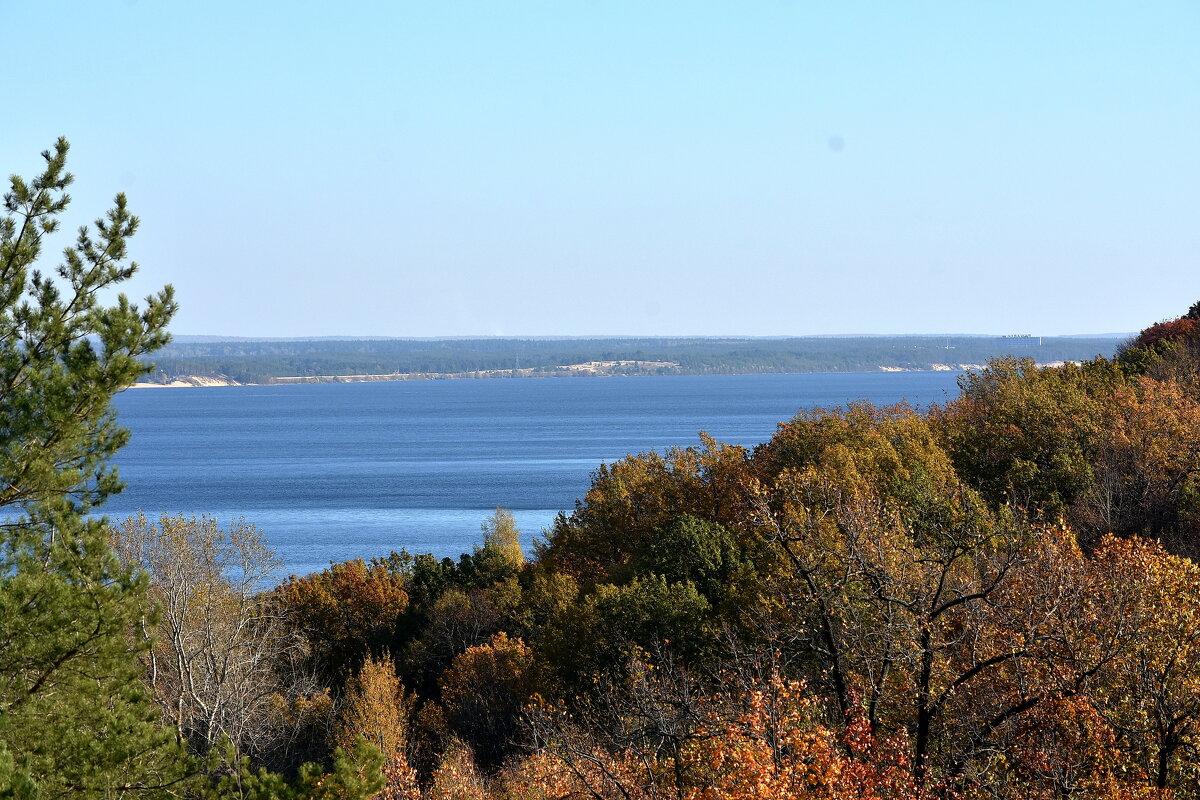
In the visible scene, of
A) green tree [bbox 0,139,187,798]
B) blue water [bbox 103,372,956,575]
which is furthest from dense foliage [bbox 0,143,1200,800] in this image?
blue water [bbox 103,372,956,575]

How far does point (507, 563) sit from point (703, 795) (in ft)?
133

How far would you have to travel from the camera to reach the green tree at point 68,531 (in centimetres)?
1402

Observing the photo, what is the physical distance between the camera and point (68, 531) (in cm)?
1465

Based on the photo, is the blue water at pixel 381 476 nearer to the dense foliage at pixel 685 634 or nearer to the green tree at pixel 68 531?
the dense foliage at pixel 685 634

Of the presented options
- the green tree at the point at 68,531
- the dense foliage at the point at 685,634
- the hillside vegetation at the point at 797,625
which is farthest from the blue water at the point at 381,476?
the green tree at the point at 68,531

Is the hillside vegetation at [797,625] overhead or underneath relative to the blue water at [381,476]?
overhead

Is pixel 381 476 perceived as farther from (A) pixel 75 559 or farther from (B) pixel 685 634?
(A) pixel 75 559

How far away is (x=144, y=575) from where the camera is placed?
49.6 feet

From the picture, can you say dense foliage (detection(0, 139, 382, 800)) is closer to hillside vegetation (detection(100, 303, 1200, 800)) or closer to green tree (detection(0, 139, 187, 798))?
green tree (detection(0, 139, 187, 798))

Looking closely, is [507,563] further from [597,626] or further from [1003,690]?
[1003,690]

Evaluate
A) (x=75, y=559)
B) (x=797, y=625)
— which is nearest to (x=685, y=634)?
(x=797, y=625)

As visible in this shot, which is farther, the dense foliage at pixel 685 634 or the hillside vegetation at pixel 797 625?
the hillside vegetation at pixel 797 625

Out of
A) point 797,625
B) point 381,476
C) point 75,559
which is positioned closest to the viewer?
point 75,559

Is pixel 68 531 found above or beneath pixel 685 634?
above
